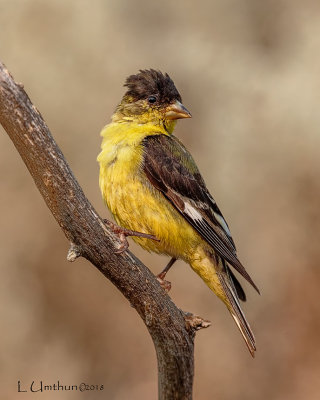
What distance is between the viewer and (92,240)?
4098mm

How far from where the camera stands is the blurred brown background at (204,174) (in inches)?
338

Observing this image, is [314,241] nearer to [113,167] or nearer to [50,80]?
[50,80]

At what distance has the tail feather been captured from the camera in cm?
514

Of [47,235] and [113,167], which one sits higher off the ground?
[113,167]

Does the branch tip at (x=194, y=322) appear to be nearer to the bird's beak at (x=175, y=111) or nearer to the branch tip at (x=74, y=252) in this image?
the branch tip at (x=74, y=252)

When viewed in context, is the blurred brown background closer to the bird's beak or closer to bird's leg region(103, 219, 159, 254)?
the bird's beak

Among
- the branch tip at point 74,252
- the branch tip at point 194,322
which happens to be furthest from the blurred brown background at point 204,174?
the branch tip at point 74,252

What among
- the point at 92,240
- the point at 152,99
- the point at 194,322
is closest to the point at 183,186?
the point at 152,99

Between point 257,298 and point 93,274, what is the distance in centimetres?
212

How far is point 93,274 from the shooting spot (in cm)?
877

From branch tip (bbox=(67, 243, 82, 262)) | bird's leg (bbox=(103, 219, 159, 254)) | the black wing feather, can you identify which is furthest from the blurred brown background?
branch tip (bbox=(67, 243, 82, 262))

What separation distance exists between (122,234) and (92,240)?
51cm

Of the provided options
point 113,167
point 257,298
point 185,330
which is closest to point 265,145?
point 257,298

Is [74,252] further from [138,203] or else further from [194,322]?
[138,203]
